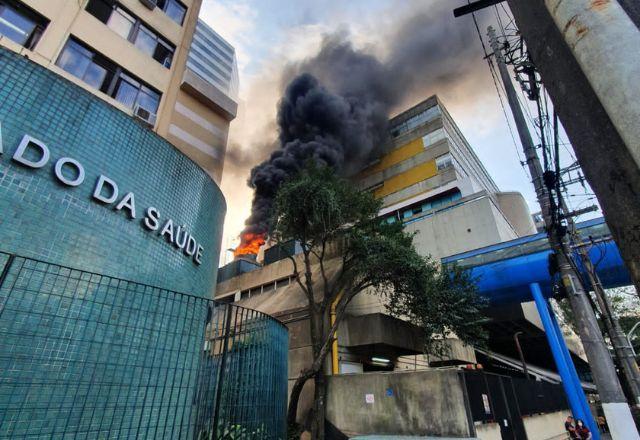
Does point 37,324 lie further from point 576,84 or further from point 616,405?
point 616,405

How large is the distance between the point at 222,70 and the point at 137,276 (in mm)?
45829

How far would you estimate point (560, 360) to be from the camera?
12.7 m

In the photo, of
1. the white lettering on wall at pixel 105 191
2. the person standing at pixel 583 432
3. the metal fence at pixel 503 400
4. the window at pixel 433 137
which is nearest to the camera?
the white lettering on wall at pixel 105 191

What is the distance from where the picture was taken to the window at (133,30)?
1043cm

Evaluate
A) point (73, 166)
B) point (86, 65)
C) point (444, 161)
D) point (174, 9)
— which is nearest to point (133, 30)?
point (86, 65)

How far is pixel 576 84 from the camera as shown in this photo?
1.69 metres

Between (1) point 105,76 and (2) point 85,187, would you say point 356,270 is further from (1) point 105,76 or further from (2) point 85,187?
(1) point 105,76

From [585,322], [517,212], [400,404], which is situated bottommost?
[400,404]

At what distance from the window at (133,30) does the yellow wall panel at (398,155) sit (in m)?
30.2

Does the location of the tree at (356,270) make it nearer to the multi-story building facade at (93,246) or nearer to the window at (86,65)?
the multi-story building facade at (93,246)

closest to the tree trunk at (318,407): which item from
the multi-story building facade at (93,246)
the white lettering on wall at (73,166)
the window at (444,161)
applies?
the multi-story building facade at (93,246)

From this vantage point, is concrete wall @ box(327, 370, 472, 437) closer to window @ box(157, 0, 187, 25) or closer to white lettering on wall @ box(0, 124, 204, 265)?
white lettering on wall @ box(0, 124, 204, 265)

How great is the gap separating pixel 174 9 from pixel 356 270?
1263cm

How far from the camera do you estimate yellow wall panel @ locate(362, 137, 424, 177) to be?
37.8 meters
